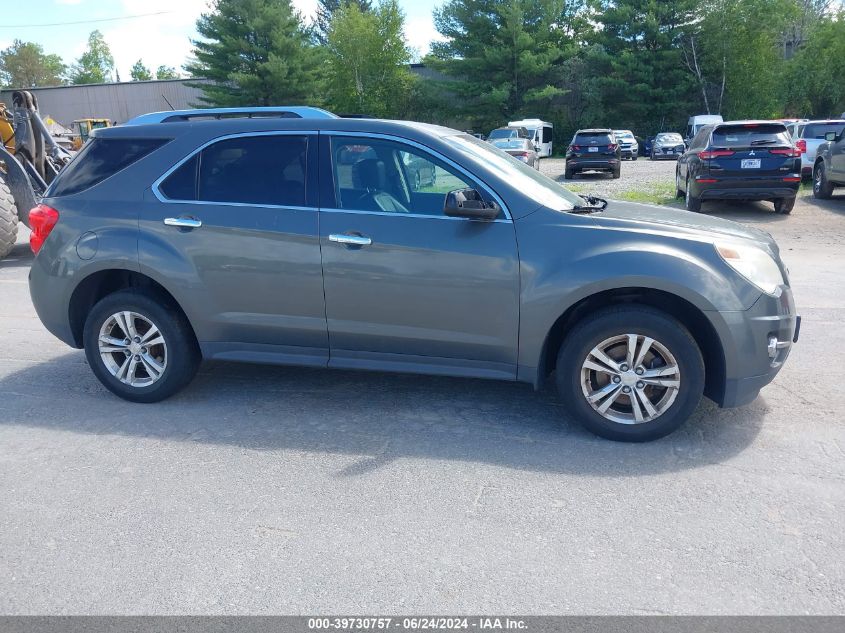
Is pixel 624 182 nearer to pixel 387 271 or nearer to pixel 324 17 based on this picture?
pixel 387 271

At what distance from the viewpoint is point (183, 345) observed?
16.0 feet

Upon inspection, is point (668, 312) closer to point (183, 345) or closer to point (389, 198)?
point (389, 198)

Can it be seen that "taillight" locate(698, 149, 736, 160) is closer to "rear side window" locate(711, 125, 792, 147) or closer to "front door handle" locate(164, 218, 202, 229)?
"rear side window" locate(711, 125, 792, 147)

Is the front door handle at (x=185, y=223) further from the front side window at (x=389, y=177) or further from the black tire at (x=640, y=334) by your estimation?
the black tire at (x=640, y=334)

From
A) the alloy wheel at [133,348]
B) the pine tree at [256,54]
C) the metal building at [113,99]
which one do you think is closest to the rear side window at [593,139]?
the alloy wheel at [133,348]

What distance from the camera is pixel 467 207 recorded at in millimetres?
4180

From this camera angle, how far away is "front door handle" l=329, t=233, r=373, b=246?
4398 millimetres

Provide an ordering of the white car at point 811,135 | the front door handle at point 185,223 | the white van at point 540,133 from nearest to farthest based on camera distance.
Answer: the front door handle at point 185,223
the white car at point 811,135
the white van at point 540,133

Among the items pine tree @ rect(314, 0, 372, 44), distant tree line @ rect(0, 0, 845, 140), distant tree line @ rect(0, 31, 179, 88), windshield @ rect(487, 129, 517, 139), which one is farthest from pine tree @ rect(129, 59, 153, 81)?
windshield @ rect(487, 129, 517, 139)

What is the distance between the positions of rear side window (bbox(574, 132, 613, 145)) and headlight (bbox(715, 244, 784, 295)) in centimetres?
2149

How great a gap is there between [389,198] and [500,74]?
46.3 m

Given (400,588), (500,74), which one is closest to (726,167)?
(400,588)

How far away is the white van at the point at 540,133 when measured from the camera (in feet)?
127

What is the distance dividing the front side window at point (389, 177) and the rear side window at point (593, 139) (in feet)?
70.7
